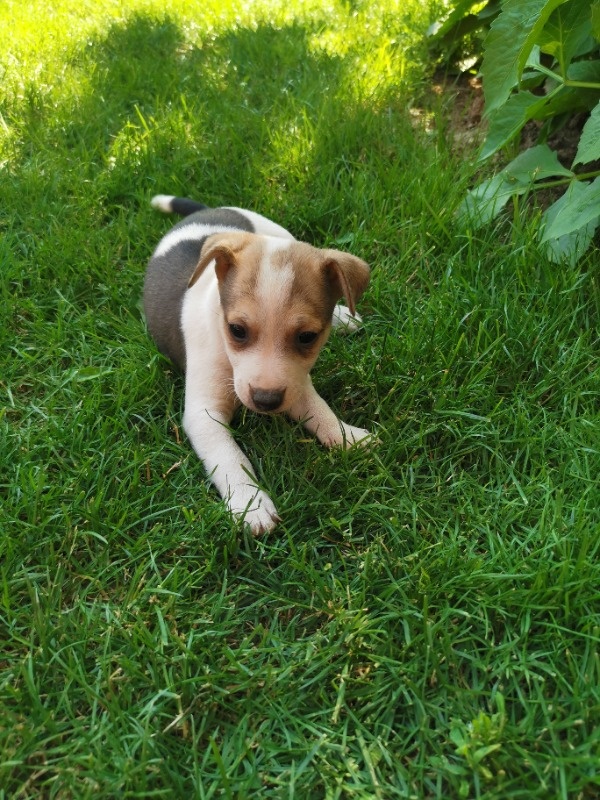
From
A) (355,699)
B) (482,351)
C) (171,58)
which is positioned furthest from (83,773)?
(171,58)

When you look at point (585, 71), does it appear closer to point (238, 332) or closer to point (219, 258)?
point (219, 258)

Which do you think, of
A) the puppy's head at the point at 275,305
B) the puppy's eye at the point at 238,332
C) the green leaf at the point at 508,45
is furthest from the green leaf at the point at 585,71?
the puppy's eye at the point at 238,332

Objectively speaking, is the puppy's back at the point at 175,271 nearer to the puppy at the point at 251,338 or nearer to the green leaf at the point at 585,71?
the puppy at the point at 251,338

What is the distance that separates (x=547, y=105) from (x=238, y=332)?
2.60 meters

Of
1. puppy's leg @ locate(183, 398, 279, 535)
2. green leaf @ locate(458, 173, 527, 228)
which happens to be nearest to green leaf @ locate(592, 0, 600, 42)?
green leaf @ locate(458, 173, 527, 228)

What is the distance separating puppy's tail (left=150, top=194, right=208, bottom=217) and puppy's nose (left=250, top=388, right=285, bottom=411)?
7.04 feet

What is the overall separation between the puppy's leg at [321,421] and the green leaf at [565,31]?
2.41m

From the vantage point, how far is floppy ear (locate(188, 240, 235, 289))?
10.6ft

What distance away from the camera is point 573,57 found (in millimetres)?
4242

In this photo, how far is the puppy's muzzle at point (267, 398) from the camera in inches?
120

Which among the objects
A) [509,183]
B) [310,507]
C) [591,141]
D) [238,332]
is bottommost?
[310,507]

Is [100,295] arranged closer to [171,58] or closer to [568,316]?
[568,316]

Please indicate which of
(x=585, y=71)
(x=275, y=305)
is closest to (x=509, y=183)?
(x=585, y=71)

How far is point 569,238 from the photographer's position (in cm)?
420
